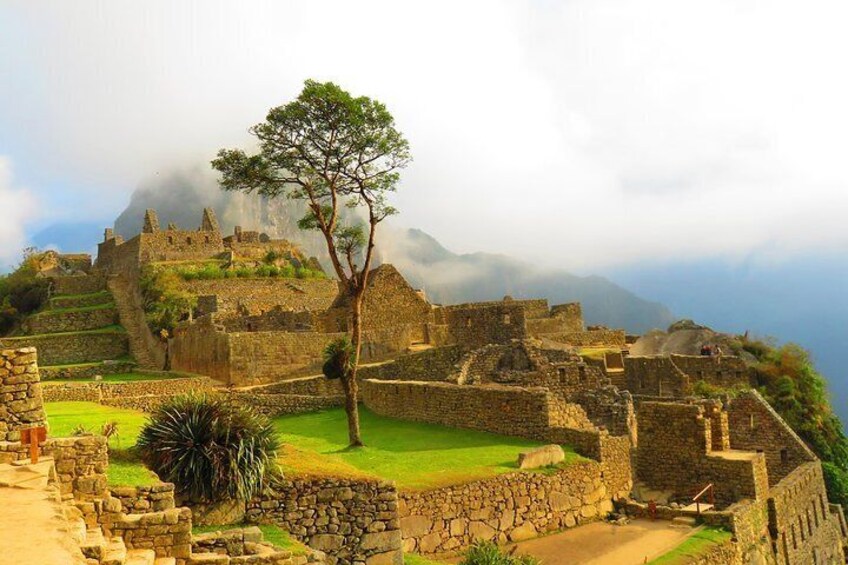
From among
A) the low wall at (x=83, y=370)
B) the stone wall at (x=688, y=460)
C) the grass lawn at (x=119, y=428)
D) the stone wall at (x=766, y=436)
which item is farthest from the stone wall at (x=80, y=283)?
the stone wall at (x=766, y=436)

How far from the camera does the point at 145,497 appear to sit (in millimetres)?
8719

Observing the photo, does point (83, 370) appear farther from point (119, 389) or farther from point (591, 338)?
point (591, 338)

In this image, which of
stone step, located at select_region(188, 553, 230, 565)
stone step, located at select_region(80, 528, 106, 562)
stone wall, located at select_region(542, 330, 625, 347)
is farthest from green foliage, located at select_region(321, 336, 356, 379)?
stone wall, located at select_region(542, 330, 625, 347)

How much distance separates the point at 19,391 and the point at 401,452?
8.22 m

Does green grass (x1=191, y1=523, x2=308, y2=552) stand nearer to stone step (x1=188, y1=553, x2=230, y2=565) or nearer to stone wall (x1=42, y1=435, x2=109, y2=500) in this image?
stone step (x1=188, y1=553, x2=230, y2=565)

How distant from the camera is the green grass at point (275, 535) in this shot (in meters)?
9.42

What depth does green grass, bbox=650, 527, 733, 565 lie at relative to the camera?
1323cm

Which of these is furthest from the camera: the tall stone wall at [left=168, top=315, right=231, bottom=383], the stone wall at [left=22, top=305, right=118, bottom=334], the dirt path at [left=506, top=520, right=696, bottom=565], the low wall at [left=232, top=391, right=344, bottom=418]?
the stone wall at [left=22, top=305, right=118, bottom=334]

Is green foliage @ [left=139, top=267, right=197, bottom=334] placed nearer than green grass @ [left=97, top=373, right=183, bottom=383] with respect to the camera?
No

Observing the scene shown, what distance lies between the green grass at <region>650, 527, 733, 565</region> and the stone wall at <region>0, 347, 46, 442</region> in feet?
34.8

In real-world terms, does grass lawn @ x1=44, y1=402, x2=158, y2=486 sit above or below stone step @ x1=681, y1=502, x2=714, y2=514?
above

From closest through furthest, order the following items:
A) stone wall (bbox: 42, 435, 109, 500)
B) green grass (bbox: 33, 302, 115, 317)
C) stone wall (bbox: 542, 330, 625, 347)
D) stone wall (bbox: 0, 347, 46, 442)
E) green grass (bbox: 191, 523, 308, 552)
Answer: stone wall (bbox: 42, 435, 109, 500) → green grass (bbox: 191, 523, 308, 552) → stone wall (bbox: 0, 347, 46, 442) → stone wall (bbox: 542, 330, 625, 347) → green grass (bbox: 33, 302, 115, 317)

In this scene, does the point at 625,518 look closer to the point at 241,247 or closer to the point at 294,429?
→ the point at 294,429

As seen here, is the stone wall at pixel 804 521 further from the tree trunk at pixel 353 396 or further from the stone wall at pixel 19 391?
the stone wall at pixel 19 391
